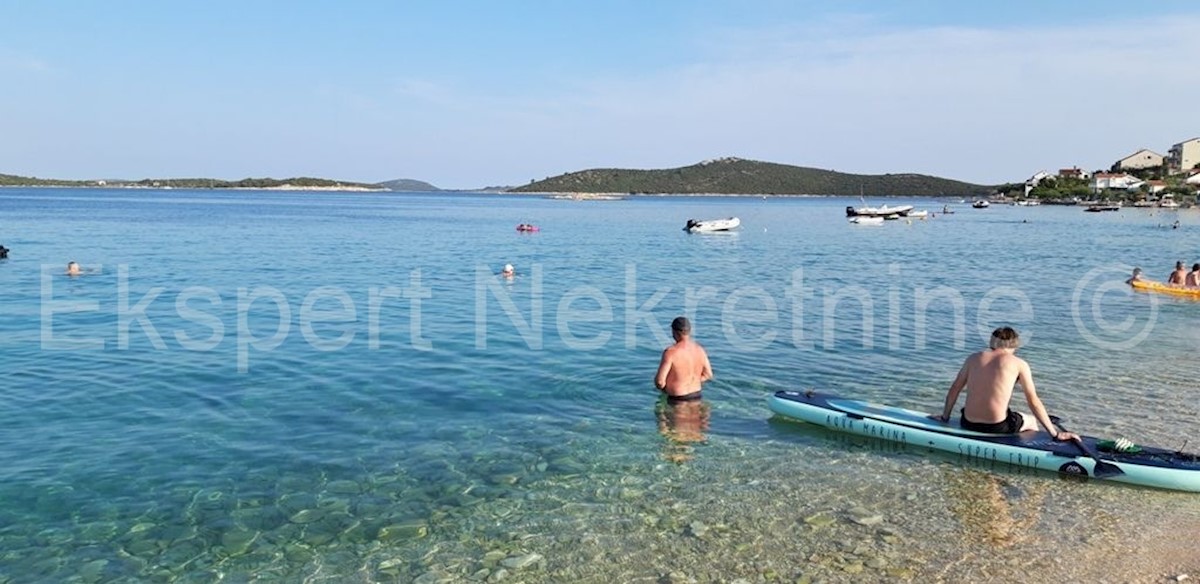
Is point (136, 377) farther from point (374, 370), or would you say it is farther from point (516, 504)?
point (516, 504)

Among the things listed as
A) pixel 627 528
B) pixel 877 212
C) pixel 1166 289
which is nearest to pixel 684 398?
pixel 627 528

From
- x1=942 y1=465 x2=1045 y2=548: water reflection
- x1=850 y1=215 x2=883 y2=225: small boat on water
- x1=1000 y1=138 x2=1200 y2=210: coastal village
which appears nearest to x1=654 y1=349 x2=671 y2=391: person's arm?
x1=942 y1=465 x2=1045 y2=548: water reflection

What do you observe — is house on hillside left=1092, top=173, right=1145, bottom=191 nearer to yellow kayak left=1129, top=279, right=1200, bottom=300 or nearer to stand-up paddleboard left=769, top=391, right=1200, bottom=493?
yellow kayak left=1129, top=279, right=1200, bottom=300

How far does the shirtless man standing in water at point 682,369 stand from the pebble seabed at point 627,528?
2357 mm

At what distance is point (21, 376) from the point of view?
49.0 feet

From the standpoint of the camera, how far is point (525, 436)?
38.1 ft

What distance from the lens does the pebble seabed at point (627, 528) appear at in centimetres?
749

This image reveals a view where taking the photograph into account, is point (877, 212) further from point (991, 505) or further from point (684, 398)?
point (991, 505)

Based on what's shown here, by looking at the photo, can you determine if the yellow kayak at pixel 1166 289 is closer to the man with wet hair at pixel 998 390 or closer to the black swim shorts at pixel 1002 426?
the man with wet hair at pixel 998 390

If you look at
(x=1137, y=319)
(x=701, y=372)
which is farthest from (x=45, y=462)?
(x=1137, y=319)

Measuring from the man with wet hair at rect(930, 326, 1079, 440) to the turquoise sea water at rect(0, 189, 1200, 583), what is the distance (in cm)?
67

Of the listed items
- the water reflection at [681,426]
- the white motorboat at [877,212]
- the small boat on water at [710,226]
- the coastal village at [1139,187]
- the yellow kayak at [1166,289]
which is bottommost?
the water reflection at [681,426]

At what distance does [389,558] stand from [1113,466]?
7.75m

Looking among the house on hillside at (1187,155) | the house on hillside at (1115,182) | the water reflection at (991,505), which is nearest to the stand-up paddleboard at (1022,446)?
the water reflection at (991,505)
